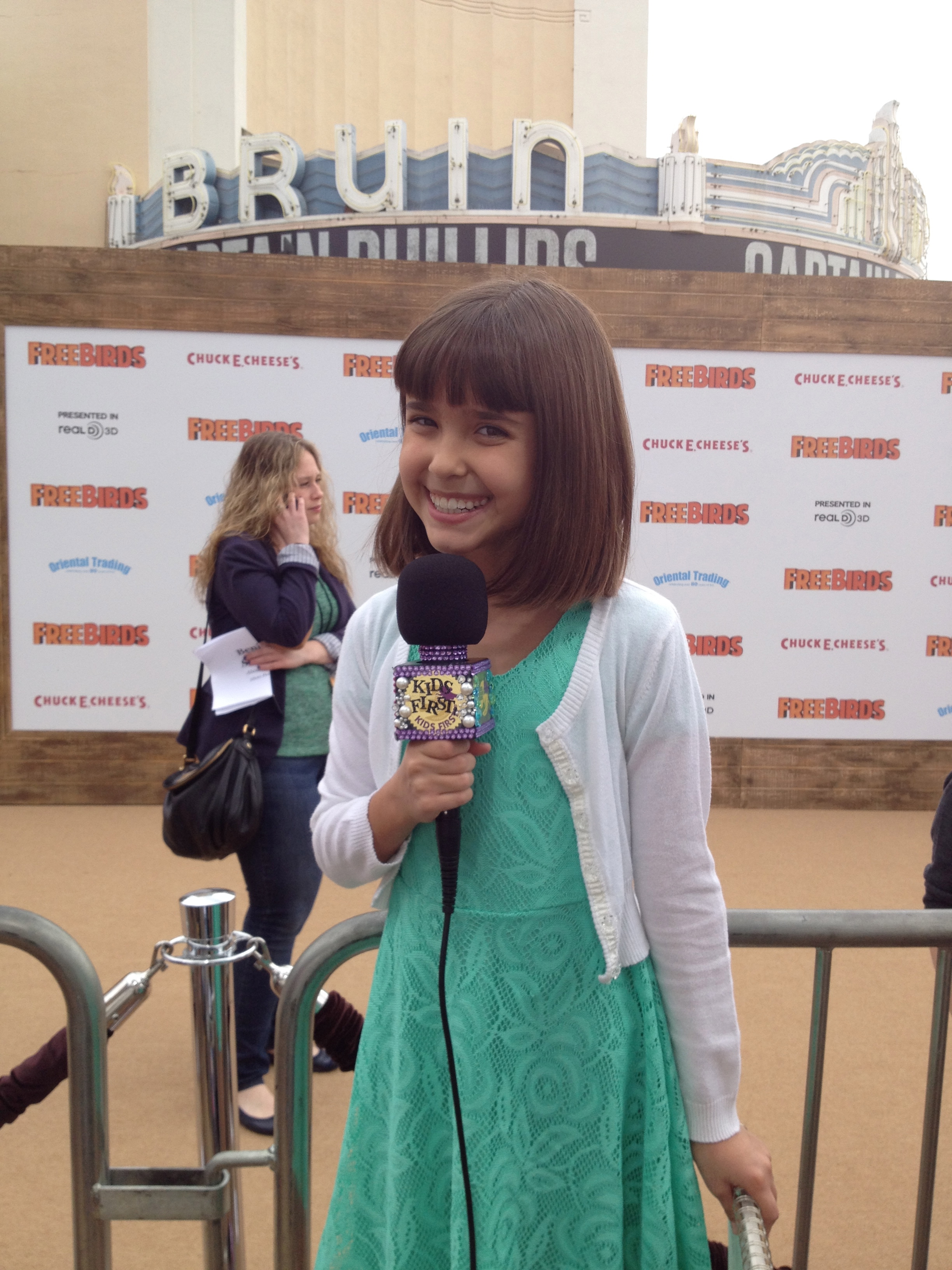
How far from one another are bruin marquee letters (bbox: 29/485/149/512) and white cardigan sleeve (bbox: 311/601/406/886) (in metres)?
4.62

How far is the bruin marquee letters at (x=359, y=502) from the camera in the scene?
546cm

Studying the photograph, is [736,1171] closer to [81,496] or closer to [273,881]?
[273,881]

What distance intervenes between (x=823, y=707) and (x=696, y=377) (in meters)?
2.01

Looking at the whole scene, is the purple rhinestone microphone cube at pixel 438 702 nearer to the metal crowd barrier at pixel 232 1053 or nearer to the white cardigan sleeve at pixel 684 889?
the white cardigan sleeve at pixel 684 889

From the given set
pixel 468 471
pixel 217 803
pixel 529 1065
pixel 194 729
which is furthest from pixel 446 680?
pixel 194 729

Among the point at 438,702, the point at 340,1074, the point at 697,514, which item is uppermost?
the point at 697,514

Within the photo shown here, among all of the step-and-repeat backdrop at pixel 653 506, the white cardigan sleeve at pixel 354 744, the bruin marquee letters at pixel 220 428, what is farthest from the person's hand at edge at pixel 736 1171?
the bruin marquee letters at pixel 220 428

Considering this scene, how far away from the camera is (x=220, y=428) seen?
5.36m

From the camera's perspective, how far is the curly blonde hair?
2613 millimetres

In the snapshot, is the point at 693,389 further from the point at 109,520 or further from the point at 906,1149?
the point at 906,1149

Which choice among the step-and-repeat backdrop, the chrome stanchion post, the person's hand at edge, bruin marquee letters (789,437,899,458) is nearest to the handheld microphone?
the person's hand at edge

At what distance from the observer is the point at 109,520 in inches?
211

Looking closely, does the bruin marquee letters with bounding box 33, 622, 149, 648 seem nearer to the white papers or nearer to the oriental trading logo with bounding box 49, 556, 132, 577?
the oriental trading logo with bounding box 49, 556, 132, 577

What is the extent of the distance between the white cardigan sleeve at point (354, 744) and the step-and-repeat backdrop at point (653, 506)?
4.16 metres
